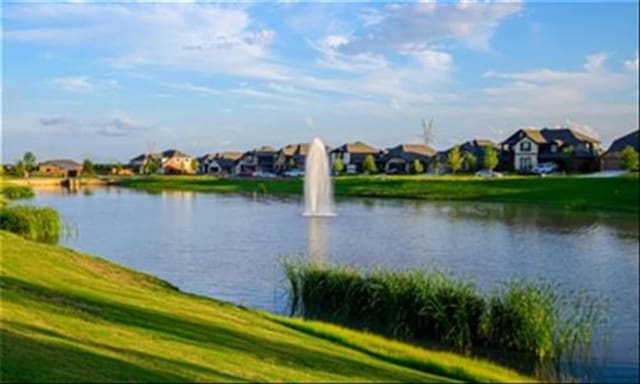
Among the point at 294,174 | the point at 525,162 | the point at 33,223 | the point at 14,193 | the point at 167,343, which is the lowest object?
the point at 167,343

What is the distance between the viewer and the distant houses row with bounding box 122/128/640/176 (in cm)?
8431

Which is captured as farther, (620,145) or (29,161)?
(29,161)

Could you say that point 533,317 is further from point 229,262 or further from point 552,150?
point 552,150

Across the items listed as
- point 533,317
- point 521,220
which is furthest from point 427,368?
point 521,220

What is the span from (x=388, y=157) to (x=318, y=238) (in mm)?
87518

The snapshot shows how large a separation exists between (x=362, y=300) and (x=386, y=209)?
3783 cm

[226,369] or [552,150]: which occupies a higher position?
[552,150]

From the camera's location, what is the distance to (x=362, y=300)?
18062 mm

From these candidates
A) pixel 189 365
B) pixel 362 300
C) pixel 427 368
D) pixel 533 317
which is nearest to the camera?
pixel 189 365

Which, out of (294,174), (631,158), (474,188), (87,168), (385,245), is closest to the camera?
(631,158)

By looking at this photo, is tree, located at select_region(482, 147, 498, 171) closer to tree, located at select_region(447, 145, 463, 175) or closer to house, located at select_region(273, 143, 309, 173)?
tree, located at select_region(447, 145, 463, 175)

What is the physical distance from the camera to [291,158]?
137250 millimetres

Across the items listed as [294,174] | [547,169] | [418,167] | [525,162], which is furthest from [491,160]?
[294,174]

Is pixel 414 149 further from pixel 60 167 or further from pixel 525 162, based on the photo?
pixel 60 167
